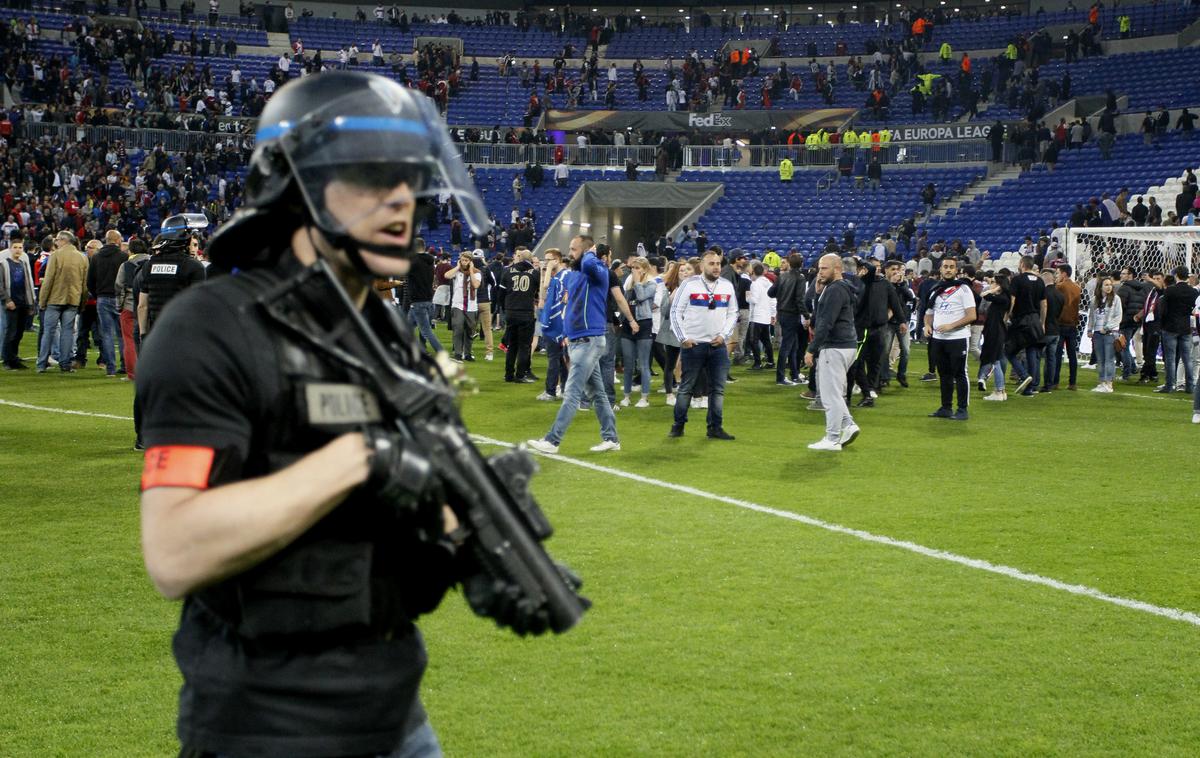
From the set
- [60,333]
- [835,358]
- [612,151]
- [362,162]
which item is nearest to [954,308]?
[835,358]

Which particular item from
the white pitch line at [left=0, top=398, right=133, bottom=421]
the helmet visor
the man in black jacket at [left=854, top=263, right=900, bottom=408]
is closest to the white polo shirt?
the man in black jacket at [left=854, top=263, right=900, bottom=408]

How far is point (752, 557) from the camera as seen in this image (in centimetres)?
807

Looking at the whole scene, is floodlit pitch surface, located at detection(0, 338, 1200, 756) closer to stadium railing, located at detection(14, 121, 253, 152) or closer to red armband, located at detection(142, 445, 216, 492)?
red armband, located at detection(142, 445, 216, 492)

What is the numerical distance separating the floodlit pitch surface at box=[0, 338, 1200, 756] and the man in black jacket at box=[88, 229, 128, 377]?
19.3ft

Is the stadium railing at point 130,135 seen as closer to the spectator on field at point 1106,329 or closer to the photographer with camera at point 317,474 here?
the spectator on field at point 1106,329

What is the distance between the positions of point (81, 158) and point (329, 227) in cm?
4031

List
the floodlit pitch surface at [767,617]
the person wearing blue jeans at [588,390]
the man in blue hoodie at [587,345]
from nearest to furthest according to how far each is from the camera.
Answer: the floodlit pitch surface at [767,617] → the person wearing blue jeans at [588,390] → the man in blue hoodie at [587,345]

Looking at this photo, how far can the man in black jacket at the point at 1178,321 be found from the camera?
1877cm

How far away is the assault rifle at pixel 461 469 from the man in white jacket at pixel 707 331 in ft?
37.2

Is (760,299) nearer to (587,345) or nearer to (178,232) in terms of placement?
(587,345)

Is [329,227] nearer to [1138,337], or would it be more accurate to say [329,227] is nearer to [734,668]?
[734,668]

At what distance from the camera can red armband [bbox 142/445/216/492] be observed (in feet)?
6.43

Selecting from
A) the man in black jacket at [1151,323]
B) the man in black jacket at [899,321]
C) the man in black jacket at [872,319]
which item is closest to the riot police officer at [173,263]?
the man in black jacket at [872,319]

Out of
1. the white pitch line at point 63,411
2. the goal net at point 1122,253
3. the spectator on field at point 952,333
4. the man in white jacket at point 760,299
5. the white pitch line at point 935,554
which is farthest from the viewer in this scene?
the goal net at point 1122,253
